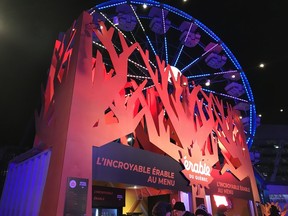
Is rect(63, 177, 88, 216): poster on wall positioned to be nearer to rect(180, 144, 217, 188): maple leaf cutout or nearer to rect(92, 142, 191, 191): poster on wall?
rect(92, 142, 191, 191): poster on wall

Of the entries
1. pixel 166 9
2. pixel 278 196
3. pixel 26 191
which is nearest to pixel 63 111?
pixel 26 191

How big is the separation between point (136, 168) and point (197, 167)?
212cm

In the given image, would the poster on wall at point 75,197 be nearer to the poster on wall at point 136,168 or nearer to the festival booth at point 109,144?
the festival booth at point 109,144

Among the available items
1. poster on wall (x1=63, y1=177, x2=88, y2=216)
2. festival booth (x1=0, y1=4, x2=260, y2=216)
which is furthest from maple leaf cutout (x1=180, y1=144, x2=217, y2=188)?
poster on wall (x1=63, y1=177, x2=88, y2=216)

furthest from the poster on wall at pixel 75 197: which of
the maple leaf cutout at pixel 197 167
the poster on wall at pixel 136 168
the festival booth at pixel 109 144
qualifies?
the maple leaf cutout at pixel 197 167

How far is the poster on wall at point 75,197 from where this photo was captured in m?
3.93

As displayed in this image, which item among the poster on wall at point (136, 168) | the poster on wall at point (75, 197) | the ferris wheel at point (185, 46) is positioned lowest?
the poster on wall at point (75, 197)

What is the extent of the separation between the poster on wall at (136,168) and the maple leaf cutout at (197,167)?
17 centimetres

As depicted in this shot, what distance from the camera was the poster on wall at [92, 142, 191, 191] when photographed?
4.80 m

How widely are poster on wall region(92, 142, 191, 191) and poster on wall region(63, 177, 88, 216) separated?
469 millimetres

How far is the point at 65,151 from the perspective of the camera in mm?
4172

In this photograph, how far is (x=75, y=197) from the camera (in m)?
4.04

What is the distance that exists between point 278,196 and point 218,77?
567 inches

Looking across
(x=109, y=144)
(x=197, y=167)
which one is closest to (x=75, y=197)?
(x=109, y=144)
